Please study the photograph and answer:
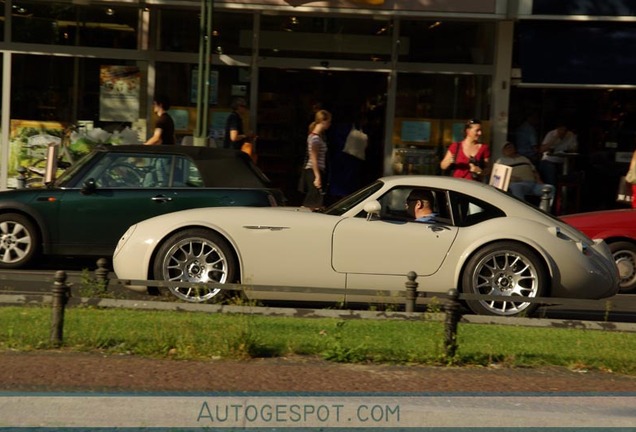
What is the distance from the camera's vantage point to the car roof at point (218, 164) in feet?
41.2

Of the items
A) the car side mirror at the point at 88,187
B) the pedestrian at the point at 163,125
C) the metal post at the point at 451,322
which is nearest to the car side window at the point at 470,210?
the metal post at the point at 451,322

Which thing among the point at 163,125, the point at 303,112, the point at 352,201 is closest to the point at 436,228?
the point at 352,201

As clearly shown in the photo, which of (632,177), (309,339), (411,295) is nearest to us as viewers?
(309,339)

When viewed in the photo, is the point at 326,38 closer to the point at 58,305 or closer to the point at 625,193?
the point at 625,193

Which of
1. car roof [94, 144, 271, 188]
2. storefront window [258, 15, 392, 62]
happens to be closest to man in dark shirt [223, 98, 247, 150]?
storefront window [258, 15, 392, 62]

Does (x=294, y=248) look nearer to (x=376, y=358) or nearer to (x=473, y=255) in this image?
(x=473, y=255)

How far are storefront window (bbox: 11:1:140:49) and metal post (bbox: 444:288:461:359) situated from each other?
11.6m

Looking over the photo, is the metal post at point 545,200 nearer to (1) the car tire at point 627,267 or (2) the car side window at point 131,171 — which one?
(1) the car tire at point 627,267

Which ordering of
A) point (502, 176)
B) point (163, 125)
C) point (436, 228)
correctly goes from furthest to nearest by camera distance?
point (163, 125) < point (502, 176) < point (436, 228)

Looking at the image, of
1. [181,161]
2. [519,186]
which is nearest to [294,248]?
[181,161]

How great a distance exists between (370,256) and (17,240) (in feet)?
15.6

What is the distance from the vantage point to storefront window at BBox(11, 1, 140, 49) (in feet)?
59.0

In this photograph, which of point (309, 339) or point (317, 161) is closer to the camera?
point (309, 339)

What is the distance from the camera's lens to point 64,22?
18016mm
